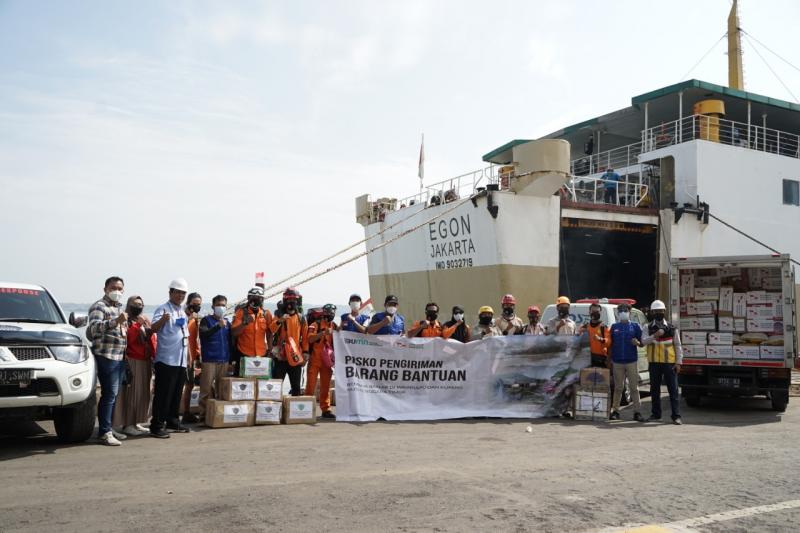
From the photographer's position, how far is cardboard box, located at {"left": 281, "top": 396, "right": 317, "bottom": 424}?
8.60m

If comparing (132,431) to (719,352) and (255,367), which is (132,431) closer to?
(255,367)

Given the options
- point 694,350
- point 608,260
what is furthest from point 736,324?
point 608,260

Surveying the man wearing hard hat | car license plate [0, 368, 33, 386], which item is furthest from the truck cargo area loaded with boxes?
car license plate [0, 368, 33, 386]

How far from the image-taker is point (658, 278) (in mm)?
21656

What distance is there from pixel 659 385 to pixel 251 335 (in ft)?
20.0

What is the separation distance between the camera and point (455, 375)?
9.85m

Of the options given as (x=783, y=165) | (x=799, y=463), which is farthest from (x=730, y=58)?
(x=799, y=463)

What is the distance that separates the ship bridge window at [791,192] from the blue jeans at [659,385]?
17.4m

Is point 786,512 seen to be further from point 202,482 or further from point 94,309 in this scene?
point 94,309

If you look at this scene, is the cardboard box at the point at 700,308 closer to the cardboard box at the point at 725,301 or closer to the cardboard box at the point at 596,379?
the cardboard box at the point at 725,301

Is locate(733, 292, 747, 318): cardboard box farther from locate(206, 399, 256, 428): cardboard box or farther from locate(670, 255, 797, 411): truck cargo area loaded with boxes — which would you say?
locate(206, 399, 256, 428): cardboard box

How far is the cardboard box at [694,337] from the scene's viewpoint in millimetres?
11727

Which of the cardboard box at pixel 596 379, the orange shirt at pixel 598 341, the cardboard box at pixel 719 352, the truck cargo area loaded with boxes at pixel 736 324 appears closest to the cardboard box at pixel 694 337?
the truck cargo area loaded with boxes at pixel 736 324

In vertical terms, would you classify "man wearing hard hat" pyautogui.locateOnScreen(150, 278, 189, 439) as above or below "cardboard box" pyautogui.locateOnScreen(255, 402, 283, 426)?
above
